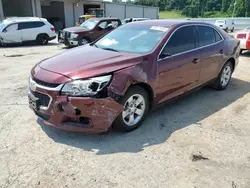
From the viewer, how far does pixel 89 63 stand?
11.4 ft

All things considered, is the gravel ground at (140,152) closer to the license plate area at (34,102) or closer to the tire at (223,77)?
the license plate area at (34,102)

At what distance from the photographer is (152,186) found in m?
2.59

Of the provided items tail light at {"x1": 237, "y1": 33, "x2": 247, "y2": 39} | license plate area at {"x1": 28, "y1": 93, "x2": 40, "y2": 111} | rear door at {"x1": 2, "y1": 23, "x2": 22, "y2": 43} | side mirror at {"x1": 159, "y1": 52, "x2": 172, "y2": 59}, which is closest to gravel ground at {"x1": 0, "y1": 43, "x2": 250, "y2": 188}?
license plate area at {"x1": 28, "y1": 93, "x2": 40, "y2": 111}

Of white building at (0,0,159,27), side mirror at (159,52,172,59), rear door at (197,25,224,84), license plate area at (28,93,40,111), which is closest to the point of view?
license plate area at (28,93,40,111)

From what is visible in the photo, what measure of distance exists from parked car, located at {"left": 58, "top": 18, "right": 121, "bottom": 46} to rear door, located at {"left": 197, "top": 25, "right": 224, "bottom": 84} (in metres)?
8.70

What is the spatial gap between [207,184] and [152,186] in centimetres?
61

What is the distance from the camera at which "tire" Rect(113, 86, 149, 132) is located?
3.43 metres

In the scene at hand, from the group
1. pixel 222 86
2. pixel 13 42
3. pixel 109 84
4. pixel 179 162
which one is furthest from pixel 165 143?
pixel 13 42

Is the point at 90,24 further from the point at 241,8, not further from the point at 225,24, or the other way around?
the point at 241,8

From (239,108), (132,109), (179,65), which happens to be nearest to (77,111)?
(132,109)

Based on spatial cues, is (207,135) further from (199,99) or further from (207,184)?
(199,99)

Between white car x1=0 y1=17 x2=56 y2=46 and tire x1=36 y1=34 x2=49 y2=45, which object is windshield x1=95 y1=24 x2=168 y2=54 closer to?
white car x1=0 y1=17 x2=56 y2=46

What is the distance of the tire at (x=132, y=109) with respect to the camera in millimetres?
3426

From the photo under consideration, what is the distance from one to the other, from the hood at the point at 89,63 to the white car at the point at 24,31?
39.5 feet
